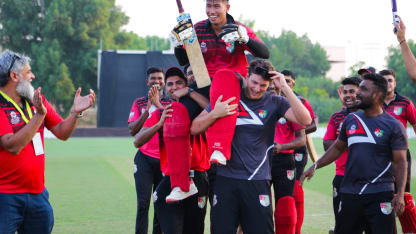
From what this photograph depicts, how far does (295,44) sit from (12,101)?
82642mm

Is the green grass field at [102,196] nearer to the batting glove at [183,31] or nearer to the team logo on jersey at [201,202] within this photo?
the team logo on jersey at [201,202]

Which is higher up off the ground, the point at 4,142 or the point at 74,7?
the point at 74,7

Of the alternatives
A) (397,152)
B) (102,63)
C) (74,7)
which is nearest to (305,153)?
(397,152)

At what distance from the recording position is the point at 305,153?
25.8ft

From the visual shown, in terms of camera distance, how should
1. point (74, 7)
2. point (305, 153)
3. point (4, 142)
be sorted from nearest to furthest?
1. point (4, 142)
2. point (305, 153)
3. point (74, 7)

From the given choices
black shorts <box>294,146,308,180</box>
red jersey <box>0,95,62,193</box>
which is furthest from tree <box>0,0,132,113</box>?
red jersey <box>0,95,62,193</box>

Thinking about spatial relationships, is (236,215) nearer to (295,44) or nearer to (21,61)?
(21,61)

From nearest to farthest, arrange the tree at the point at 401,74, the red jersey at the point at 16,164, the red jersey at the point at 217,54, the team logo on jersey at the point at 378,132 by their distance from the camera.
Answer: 1. the red jersey at the point at 16,164
2. the team logo on jersey at the point at 378,132
3. the red jersey at the point at 217,54
4. the tree at the point at 401,74

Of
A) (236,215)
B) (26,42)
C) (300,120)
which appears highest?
(26,42)

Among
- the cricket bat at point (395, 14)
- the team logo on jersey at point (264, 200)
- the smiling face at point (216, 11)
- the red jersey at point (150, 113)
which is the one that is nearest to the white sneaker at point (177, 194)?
the team logo on jersey at point (264, 200)

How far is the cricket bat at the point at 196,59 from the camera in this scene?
5180 mm

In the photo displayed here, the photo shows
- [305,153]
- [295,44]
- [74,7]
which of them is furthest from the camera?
[295,44]

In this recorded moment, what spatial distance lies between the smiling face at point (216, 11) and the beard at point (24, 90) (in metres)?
1.80

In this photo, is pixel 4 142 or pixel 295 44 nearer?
pixel 4 142
